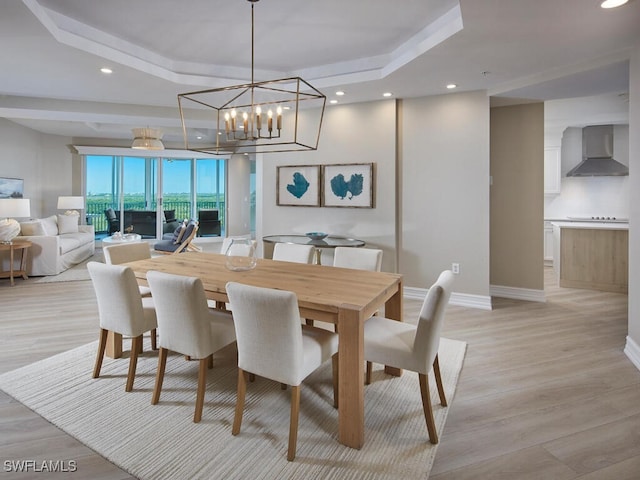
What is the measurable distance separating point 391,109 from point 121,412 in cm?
412

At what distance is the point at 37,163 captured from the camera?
830 cm

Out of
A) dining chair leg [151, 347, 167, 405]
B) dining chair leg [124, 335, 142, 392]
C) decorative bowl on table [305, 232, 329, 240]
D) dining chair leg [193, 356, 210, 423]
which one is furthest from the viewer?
decorative bowl on table [305, 232, 329, 240]

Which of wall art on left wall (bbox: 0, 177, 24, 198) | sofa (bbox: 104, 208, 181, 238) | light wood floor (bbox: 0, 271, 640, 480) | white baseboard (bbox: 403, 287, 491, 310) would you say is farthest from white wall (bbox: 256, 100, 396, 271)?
sofa (bbox: 104, 208, 181, 238)

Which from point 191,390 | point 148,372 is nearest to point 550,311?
point 191,390

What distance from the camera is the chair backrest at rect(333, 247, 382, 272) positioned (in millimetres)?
3152

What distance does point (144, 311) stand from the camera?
2613 mm

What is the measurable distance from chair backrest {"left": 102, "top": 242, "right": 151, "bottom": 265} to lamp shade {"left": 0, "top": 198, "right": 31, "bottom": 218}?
3.39 m

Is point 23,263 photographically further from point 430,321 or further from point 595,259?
point 595,259

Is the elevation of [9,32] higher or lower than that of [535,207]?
higher

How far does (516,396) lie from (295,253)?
201cm

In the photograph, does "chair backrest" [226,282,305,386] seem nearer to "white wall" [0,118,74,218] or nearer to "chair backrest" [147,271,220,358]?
"chair backrest" [147,271,220,358]

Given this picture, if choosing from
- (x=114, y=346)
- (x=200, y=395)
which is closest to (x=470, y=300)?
(x=200, y=395)

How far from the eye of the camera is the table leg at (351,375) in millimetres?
1888

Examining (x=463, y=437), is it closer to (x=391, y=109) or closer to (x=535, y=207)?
(x=535, y=207)
